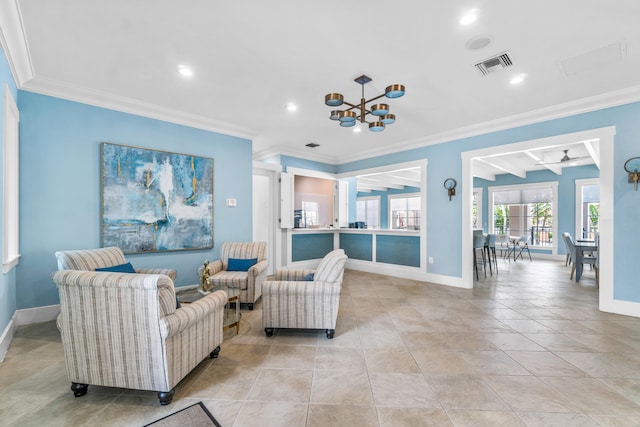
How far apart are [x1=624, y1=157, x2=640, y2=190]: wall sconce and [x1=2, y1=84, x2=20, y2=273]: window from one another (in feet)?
21.7

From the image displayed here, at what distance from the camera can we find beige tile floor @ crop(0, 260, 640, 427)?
174cm

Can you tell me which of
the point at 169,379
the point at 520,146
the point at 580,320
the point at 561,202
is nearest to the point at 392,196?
the point at 561,202

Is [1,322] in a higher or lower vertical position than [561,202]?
lower

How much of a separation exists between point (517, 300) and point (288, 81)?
14.3 feet

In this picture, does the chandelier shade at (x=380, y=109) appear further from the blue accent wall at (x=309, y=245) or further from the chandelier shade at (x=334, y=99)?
the blue accent wall at (x=309, y=245)

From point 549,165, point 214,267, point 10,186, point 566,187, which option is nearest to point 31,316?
point 10,186

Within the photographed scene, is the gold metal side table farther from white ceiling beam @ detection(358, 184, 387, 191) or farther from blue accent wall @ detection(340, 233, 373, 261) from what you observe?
white ceiling beam @ detection(358, 184, 387, 191)

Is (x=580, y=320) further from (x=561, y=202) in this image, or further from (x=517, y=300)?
(x=561, y=202)

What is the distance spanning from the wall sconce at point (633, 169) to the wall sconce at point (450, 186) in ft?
6.64

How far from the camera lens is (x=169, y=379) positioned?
1.82 m

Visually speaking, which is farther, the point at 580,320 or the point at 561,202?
the point at 561,202

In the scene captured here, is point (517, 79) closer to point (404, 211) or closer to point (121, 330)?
point (121, 330)

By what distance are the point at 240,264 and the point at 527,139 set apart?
4574 millimetres

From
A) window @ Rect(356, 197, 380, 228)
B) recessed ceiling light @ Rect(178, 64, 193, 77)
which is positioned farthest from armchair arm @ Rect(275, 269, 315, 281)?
window @ Rect(356, 197, 380, 228)
